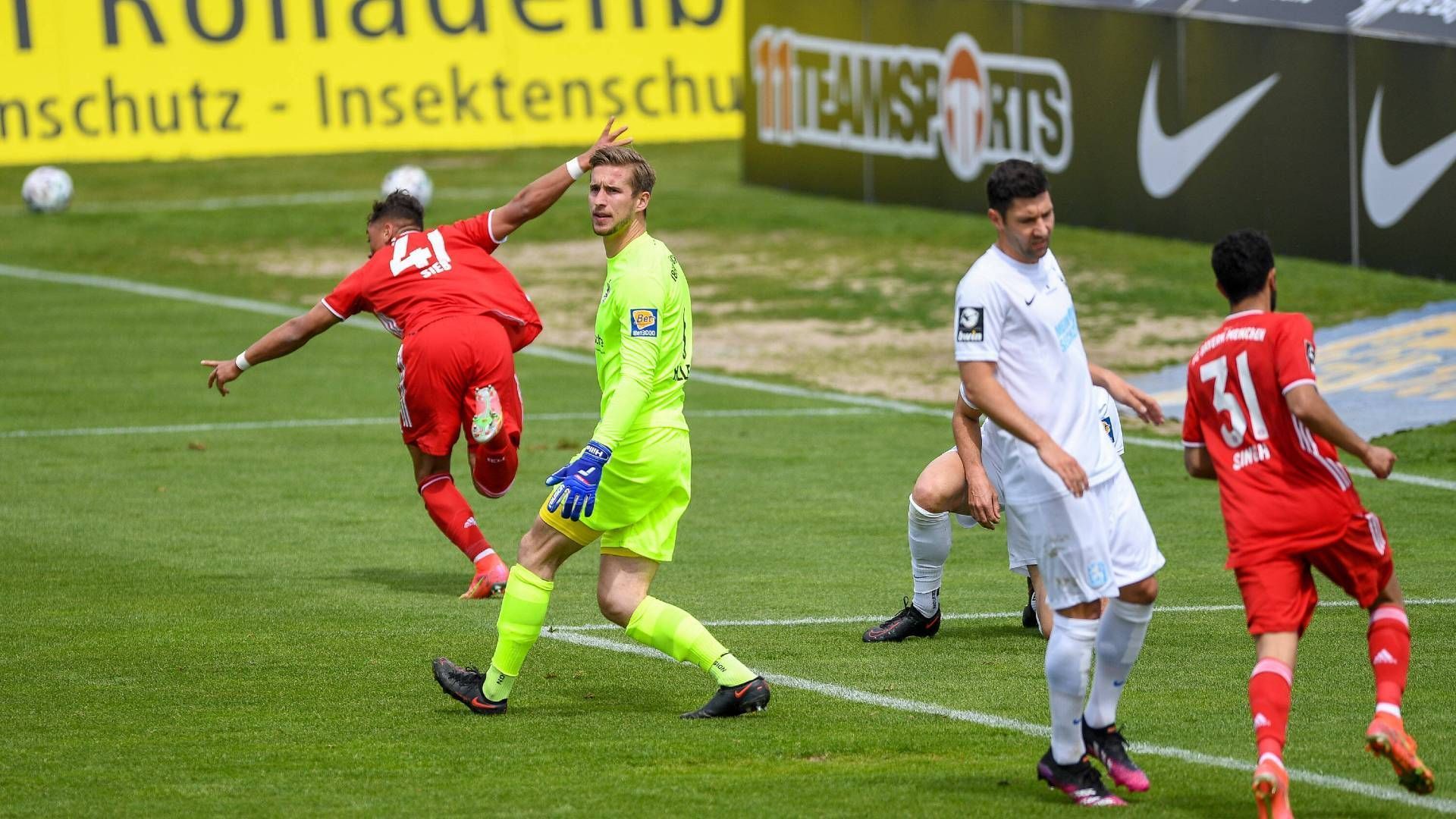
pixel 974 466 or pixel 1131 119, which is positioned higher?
pixel 974 466

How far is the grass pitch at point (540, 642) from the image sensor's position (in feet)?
22.5

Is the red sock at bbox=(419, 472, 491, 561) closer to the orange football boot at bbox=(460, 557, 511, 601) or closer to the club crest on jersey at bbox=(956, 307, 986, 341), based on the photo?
the orange football boot at bbox=(460, 557, 511, 601)

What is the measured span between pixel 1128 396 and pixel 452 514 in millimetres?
4349

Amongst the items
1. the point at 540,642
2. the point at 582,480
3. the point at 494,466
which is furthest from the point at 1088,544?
the point at 494,466

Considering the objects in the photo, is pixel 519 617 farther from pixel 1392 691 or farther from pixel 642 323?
pixel 1392 691

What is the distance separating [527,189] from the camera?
9992 millimetres

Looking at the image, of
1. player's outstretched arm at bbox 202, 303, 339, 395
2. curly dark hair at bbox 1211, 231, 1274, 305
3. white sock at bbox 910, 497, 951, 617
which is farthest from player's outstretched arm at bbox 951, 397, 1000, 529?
player's outstretched arm at bbox 202, 303, 339, 395

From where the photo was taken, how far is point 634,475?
7.52m

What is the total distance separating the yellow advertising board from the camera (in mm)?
30156

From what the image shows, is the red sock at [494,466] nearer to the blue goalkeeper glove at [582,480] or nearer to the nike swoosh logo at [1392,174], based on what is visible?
the blue goalkeeper glove at [582,480]

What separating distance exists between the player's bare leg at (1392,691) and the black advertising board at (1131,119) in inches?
514

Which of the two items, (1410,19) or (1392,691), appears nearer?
(1392,691)

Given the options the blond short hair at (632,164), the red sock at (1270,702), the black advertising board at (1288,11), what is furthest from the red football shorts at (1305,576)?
the black advertising board at (1288,11)

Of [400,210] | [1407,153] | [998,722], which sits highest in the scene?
[400,210]
